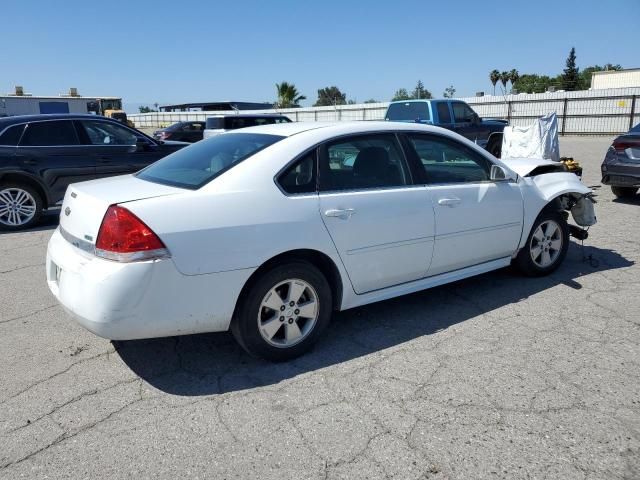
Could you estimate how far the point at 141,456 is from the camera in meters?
2.50

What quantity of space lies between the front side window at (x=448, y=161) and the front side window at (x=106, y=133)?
19.3 feet

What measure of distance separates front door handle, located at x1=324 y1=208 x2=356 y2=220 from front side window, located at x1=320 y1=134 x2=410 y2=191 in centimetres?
17

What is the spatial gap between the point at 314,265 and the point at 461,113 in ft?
40.7

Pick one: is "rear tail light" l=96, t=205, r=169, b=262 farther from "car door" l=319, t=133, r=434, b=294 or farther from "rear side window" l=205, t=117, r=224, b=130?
"rear side window" l=205, t=117, r=224, b=130

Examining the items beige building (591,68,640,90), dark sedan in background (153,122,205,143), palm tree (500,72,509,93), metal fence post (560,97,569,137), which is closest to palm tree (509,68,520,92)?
palm tree (500,72,509,93)

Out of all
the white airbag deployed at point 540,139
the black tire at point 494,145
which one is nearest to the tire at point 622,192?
the white airbag deployed at point 540,139

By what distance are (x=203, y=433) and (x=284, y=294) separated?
1.01m

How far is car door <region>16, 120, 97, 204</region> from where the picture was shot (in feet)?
24.7

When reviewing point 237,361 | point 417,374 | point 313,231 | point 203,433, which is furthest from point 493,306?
point 203,433

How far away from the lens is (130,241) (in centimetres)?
284

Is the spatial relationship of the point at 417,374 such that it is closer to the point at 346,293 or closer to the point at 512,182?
the point at 346,293

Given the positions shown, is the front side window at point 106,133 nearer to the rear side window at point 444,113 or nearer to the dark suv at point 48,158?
the dark suv at point 48,158

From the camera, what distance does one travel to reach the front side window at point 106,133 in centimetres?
806

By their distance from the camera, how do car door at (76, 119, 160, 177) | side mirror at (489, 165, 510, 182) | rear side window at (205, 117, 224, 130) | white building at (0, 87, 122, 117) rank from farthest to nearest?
1. white building at (0, 87, 122, 117)
2. rear side window at (205, 117, 224, 130)
3. car door at (76, 119, 160, 177)
4. side mirror at (489, 165, 510, 182)
